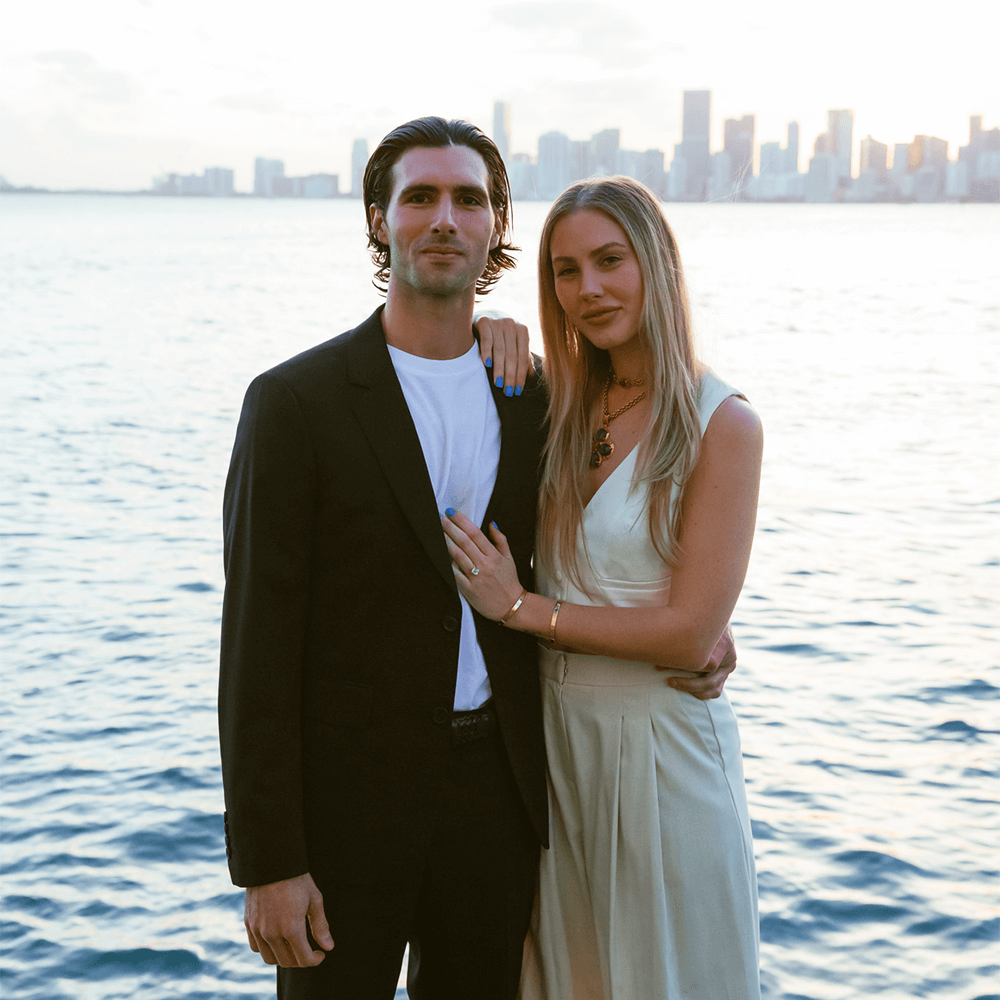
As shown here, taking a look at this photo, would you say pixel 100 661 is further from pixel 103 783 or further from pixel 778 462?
pixel 778 462

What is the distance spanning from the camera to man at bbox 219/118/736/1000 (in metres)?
2.52

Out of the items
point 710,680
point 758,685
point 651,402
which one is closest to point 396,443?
point 651,402

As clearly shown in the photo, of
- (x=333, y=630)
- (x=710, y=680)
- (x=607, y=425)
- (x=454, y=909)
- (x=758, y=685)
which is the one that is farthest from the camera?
(x=758, y=685)

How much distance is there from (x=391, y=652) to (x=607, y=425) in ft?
2.75

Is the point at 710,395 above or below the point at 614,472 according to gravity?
above

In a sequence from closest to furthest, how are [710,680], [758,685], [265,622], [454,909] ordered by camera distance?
[265,622], [454,909], [710,680], [758,685]

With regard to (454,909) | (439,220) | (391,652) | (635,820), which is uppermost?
(439,220)

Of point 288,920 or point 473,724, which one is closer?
point 288,920

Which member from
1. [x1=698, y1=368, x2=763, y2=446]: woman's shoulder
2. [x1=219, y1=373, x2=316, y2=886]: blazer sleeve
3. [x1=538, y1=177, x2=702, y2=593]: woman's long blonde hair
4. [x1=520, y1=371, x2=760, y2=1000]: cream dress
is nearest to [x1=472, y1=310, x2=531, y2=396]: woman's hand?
[x1=538, y1=177, x2=702, y2=593]: woman's long blonde hair

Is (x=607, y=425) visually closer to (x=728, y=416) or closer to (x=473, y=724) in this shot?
(x=728, y=416)

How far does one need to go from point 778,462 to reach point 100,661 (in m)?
10.3

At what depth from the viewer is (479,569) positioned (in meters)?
2.65

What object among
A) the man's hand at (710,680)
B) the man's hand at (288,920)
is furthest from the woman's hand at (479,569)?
the man's hand at (288,920)

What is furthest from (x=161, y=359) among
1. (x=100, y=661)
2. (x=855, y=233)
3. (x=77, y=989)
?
(x=855, y=233)
